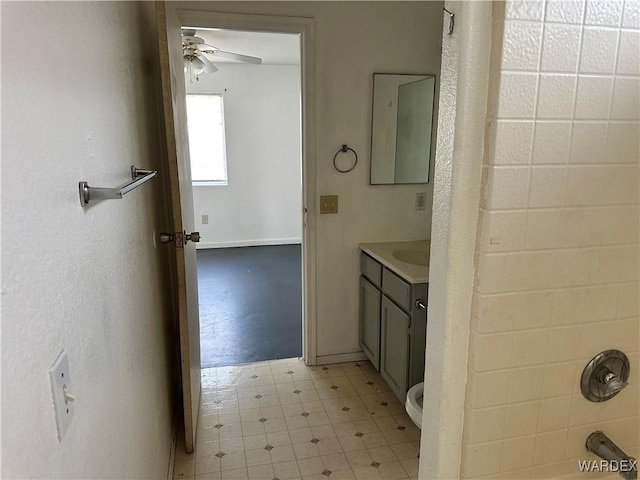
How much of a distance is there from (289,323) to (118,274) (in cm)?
256

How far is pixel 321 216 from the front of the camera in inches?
106

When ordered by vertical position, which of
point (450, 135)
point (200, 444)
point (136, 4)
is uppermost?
point (136, 4)

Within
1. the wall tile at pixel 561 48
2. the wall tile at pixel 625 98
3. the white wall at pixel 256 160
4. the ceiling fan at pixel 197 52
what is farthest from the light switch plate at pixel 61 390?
the white wall at pixel 256 160

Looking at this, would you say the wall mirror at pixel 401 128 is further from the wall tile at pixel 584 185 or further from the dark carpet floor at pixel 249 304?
the wall tile at pixel 584 185

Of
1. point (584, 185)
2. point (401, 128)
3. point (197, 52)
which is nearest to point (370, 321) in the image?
point (401, 128)

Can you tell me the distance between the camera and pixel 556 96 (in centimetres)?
80

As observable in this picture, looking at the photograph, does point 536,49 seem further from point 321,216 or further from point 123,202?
point 321,216

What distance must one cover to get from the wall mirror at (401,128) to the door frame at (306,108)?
394 millimetres

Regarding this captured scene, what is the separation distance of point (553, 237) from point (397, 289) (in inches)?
57.1

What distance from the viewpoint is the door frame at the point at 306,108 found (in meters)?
2.29

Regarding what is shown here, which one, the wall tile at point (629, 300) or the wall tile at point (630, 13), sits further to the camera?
the wall tile at point (629, 300)

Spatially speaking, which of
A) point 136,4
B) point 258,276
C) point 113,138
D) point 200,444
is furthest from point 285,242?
point 113,138

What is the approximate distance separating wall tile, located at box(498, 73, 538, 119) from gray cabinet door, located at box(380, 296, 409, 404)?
4.97ft

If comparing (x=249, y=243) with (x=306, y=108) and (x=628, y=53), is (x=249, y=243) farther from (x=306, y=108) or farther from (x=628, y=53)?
(x=628, y=53)
